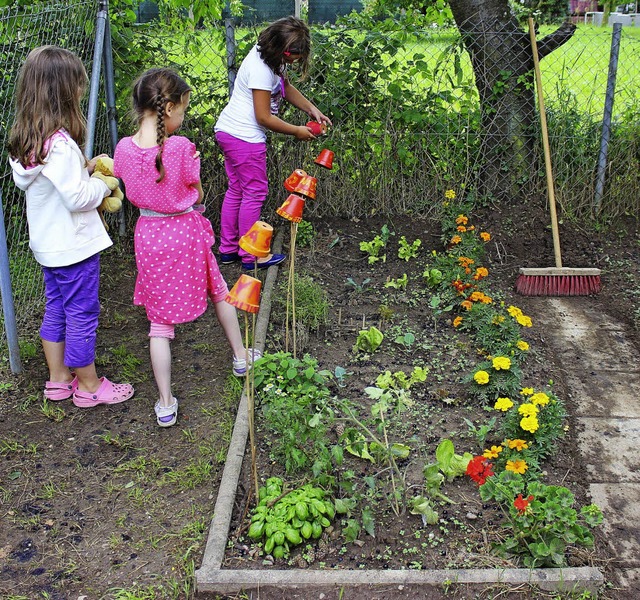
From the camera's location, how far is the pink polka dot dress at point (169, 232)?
3.15 metres

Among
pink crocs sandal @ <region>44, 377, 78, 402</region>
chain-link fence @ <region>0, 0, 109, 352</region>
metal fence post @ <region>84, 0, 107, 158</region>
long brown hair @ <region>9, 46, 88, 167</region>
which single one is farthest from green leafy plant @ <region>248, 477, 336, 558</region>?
metal fence post @ <region>84, 0, 107, 158</region>

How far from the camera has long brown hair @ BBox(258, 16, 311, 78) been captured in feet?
14.5

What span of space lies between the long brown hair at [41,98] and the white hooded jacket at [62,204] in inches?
1.9

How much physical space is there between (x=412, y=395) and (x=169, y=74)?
6.36ft

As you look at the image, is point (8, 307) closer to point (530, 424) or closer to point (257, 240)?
point (257, 240)

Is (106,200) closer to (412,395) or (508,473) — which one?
(412,395)

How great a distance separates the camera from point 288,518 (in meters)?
2.69

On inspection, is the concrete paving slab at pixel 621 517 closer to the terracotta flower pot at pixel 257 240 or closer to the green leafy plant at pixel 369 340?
the green leafy plant at pixel 369 340

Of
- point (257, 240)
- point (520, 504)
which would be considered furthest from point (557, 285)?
point (257, 240)

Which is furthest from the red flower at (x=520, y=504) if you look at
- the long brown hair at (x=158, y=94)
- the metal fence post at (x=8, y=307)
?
the metal fence post at (x=8, y=307)

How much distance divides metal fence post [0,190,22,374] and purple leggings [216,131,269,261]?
5.09 feet

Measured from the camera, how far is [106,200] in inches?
129

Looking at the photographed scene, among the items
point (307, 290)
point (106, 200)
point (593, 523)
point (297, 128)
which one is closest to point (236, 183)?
point (297, 128)

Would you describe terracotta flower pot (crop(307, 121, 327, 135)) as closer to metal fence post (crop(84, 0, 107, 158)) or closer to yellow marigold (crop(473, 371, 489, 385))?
metal fence post (crop(84, 0, 107, 158))
